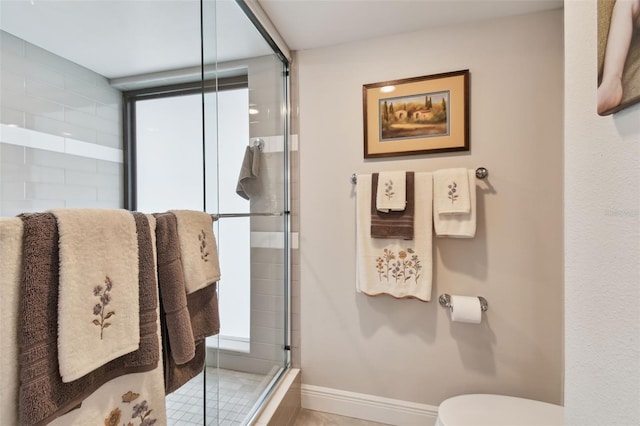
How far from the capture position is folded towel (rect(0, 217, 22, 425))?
1.41 feet

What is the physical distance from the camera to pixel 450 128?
1.42 meters

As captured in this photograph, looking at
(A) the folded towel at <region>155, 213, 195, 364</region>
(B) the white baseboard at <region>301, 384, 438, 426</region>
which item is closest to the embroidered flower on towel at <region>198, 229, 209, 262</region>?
(A) the folded towel at <region>155, 213, 195, 364</region>

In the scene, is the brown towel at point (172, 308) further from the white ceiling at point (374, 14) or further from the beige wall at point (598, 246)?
the white ceiling at point (374, 14)

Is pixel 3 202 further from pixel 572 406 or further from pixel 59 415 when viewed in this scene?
pixel 572 406

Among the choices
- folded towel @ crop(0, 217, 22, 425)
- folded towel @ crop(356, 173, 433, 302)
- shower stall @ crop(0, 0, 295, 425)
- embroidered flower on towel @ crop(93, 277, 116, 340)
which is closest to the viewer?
folded towel @ crop(0, 217, 22, 425)

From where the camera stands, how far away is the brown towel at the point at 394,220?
4.59 ft

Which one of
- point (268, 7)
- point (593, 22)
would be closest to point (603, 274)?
point (593, 22)

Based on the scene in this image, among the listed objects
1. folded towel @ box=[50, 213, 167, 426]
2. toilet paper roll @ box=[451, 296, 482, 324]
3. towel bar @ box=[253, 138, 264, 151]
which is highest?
towel bar @ box=[253, 138, 264, 151]

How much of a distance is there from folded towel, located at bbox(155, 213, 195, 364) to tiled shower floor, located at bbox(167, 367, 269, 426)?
0.31 metres

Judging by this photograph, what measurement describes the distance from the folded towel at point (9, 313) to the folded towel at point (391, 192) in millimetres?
1258

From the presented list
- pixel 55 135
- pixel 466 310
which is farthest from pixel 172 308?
pixel 466 310

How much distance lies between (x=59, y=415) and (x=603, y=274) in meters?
1.03

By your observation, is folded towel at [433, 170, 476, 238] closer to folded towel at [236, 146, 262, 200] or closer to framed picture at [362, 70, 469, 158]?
framed picture at [362, 70, 469, 158]

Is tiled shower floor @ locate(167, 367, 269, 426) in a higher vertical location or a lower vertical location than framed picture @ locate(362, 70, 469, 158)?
lower
